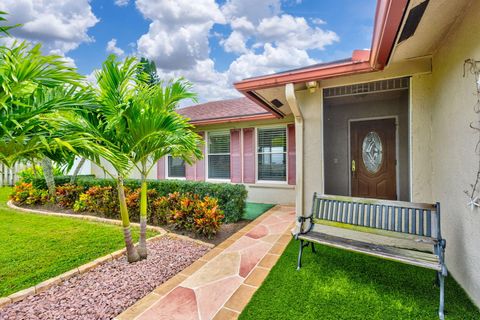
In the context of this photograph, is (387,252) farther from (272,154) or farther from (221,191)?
(272,154)

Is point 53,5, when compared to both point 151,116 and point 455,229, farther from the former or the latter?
point 455,229

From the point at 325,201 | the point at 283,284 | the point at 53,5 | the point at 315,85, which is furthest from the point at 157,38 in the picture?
the point at 283,284

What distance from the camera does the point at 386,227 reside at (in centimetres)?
297

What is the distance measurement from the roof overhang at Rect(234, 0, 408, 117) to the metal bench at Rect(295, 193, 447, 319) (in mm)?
1940

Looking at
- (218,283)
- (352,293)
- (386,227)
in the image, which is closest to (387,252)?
(386,227)

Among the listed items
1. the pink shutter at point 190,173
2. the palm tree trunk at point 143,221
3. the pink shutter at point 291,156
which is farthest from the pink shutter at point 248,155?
the palm tree trunk at point 143,221

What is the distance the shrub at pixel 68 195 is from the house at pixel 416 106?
601 cm

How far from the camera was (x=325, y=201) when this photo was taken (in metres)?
3.54

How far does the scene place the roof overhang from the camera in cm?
200

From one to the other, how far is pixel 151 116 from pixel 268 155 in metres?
5.19

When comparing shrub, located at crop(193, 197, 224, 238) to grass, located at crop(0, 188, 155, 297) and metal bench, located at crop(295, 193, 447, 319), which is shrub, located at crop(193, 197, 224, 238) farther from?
metal bench, located at crop(295, 193, 447, 319)

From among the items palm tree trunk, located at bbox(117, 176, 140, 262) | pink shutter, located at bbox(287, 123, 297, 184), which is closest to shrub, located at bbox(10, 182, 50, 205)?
palm tree trunk, located at bbox(117, 176, 140, 262)

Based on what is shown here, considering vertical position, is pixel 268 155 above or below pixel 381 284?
above

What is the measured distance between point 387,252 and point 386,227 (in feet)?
1.70
